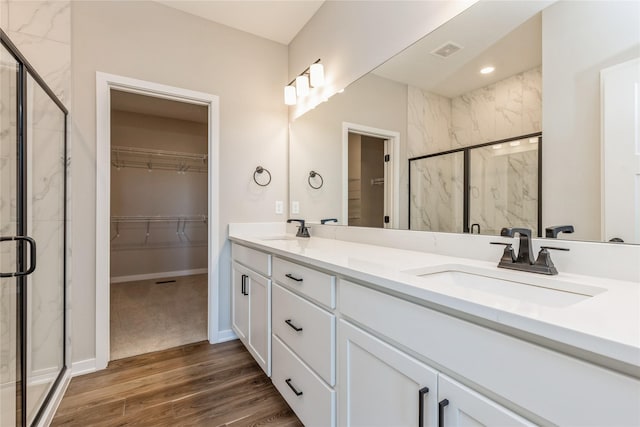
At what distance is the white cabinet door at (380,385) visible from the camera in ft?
2.44

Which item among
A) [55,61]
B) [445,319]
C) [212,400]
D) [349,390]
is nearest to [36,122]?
[55,61]

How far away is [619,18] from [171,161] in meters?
5.04

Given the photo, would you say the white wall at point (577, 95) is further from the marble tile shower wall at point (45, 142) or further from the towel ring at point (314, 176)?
the marble tile shower wall at point (45, 142)

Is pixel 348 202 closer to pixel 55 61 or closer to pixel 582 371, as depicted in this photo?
pixel 582 371

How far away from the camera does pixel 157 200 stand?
4613 millimetres

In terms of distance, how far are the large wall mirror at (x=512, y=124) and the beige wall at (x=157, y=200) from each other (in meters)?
3.83

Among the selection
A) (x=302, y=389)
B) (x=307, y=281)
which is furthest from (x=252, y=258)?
(x=302, y=389)

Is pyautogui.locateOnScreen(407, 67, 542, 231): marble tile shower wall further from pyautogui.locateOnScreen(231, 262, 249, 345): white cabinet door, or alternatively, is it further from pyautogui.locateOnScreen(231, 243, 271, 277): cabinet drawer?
pyautogui.locateOnScreen(231, 262, 249, 345): white cabinet door

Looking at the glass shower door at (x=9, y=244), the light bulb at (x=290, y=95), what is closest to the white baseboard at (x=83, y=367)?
the glass shower door at (x=9, y=244)

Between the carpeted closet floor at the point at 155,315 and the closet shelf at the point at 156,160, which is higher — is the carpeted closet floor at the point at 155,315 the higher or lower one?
the lower one

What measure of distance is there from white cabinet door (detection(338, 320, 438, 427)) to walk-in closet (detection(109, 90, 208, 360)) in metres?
2.82

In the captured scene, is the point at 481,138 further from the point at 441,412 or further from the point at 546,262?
the point at 441,412

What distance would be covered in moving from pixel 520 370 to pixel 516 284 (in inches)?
17.2

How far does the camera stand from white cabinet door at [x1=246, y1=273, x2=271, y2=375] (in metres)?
1.64
